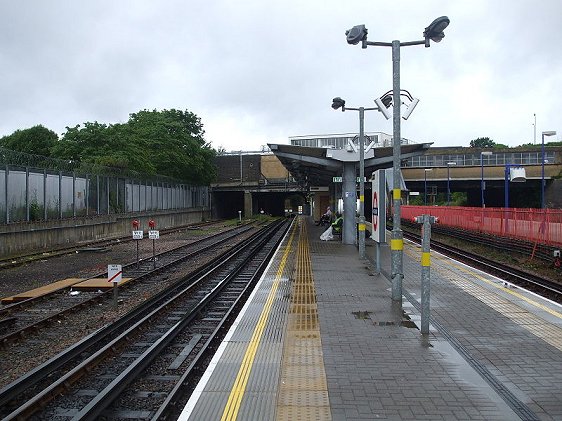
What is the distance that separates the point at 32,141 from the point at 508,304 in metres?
60.9

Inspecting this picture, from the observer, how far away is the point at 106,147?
42.5m

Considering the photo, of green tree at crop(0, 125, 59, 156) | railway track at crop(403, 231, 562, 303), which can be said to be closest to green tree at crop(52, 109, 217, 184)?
green tree at crop(0, 125, 59, 156)

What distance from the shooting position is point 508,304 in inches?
421

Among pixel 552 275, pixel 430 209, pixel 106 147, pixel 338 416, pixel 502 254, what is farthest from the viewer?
pixel 106 147

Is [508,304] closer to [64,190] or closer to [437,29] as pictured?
[437,29]

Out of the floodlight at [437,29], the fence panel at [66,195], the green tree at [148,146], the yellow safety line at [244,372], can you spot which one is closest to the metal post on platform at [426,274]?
the yellow safety line at [244,372]

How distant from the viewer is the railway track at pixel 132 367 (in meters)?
5.77

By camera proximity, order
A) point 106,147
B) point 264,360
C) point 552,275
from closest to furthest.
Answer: point 264,360, point 552,275, point 106,147

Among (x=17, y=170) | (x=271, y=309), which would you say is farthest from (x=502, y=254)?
(x=17, y=170)

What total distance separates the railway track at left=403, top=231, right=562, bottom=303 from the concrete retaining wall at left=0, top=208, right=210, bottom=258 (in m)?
18.0

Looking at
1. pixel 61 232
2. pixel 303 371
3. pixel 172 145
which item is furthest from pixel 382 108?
pixel 172 145

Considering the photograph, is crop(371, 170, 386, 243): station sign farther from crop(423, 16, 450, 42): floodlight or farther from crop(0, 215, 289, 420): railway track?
crop(0, 215, 289, 420): railway track

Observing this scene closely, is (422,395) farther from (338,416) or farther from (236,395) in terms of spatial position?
(236,395)

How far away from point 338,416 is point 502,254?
18114mm
